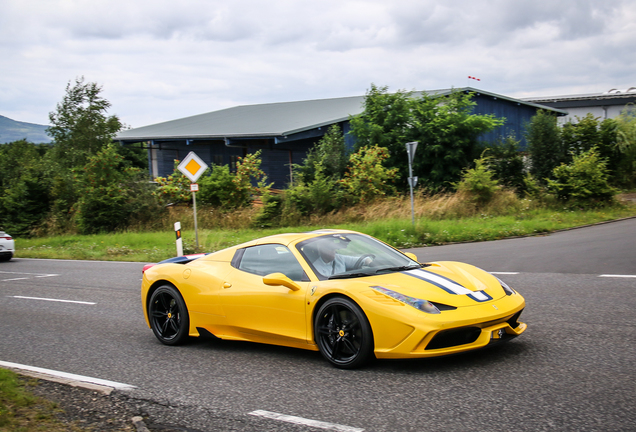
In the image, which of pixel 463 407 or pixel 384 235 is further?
pixel 384 235

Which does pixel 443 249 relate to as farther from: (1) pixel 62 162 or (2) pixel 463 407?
(1) pixel 62 162

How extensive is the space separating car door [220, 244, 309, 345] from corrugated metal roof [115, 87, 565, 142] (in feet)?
72.1

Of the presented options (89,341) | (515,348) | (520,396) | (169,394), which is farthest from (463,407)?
(89,341)

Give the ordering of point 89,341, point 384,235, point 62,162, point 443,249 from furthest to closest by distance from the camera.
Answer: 1. point 62,162
2. point 384,235
3. point 443,249
4. point 89,341

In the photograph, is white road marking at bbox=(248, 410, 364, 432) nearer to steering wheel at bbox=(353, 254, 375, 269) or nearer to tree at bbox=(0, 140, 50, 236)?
steering wheel at bbox=(353, 254, 375, 269)

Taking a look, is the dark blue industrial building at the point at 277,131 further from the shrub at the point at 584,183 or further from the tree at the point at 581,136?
the shrub at the point at 584,183

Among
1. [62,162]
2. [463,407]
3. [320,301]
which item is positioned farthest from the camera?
[62,162]

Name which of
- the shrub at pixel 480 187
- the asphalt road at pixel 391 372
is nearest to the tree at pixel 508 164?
the shrub at pixel 480 187

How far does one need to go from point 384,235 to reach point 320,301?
11.9 meters

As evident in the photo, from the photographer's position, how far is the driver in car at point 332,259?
5.44 m

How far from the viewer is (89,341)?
22.3ft

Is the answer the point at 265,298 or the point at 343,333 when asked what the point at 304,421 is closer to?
the point at 343,333

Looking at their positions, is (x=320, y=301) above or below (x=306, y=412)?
above

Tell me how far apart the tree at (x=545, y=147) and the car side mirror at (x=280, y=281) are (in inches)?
809
